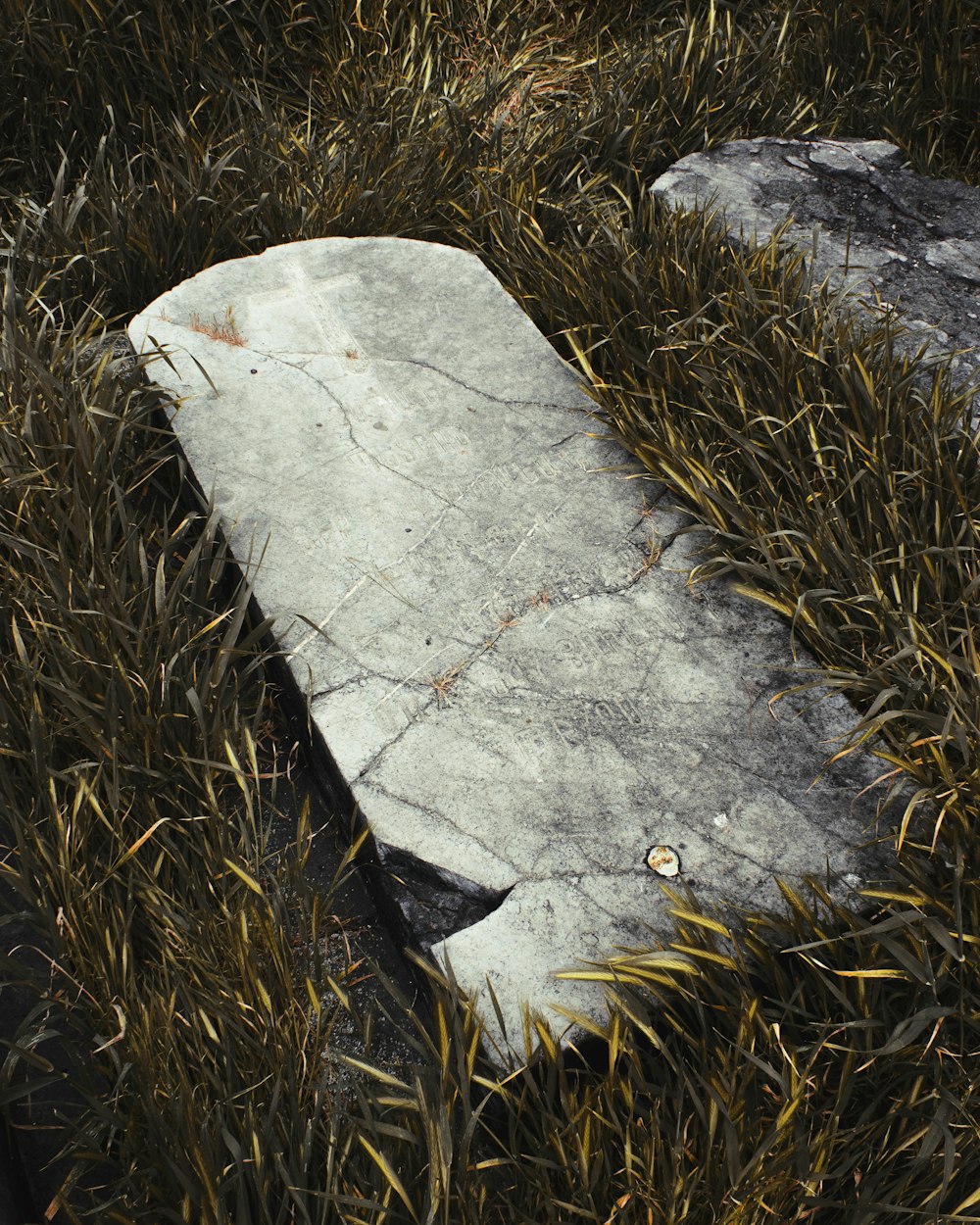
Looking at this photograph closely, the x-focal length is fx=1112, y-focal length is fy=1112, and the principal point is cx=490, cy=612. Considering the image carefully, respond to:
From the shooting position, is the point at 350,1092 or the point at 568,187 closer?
the point at 350,1092

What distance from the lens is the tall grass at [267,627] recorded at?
4.33 feet

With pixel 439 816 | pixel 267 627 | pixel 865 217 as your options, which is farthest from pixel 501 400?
pixel 865 217

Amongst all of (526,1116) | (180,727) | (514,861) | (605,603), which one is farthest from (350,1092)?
(605,603)

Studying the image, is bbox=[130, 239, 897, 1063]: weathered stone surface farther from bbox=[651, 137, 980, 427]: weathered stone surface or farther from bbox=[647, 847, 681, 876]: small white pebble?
bbox=[651, 137, 980, 427]: weathered stone surface

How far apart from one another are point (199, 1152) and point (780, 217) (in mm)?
2348

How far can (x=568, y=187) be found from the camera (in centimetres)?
→ 289

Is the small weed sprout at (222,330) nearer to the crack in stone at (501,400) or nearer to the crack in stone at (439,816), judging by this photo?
the crack in stone at (501,400)

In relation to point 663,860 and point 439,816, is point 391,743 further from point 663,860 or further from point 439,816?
point 663,860

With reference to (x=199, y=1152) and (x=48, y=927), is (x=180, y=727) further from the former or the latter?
(x=199, y=1152)

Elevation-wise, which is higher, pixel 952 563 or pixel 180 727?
pixel 952 563

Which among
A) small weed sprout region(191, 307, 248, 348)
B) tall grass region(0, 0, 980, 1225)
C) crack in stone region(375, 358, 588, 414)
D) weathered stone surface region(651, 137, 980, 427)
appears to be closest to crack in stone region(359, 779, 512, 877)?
tall grass region(0, 0, 980, 1225)

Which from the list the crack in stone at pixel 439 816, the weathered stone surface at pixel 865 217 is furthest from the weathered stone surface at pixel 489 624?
the weathered stone surface at pixel 865 217

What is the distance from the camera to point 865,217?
270 cm

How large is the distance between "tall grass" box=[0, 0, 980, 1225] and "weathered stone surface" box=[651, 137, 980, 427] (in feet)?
0.56
